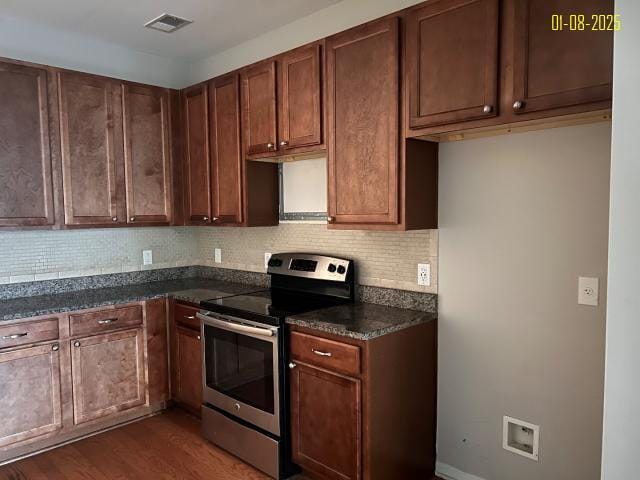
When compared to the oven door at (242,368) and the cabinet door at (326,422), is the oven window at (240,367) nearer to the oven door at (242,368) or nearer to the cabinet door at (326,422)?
the oven door at (242,368)

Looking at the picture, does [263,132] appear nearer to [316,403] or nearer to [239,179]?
[239,179]

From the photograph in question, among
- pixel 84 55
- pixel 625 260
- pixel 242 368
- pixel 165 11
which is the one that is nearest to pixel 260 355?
pixel 242 368

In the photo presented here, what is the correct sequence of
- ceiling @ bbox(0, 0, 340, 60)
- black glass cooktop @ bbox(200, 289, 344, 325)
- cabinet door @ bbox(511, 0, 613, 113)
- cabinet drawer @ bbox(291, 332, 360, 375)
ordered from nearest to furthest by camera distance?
cabinet door @ bbox(511, 0, 613, 113) → cabinet drawer @ bbox(291, 332, 360, 375) → black glass cooktop @ bbox(200, 289, 344, 325) → ceiling @ bbox(0, 0, 340, 60)

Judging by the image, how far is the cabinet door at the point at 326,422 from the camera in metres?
2.16

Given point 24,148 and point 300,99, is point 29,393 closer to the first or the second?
point 24,148

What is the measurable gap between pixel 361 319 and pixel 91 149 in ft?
6.80

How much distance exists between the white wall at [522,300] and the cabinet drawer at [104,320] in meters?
1.93

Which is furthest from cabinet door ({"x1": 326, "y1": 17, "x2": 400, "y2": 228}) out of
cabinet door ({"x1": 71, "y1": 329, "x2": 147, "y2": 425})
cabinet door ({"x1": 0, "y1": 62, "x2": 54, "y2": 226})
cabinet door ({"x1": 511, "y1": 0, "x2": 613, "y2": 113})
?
cabinet door ({"x1": 0, "y1": 62, "x2": 54, "y2": 226})

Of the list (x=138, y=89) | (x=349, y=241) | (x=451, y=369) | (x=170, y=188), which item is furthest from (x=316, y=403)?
(x=138, y=89)

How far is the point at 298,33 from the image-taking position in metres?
3.00

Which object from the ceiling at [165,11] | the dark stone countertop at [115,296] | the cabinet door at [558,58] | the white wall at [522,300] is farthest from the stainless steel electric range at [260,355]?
the ceiling at [165,11]

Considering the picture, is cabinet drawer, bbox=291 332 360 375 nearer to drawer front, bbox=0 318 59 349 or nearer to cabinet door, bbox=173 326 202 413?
cabinet door, bbox=173 326 202 413

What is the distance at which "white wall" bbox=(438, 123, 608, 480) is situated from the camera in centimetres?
195

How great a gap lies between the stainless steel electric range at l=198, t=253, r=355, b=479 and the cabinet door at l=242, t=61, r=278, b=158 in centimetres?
69
